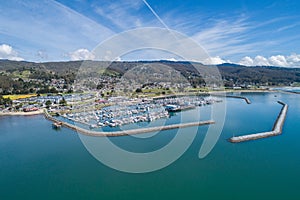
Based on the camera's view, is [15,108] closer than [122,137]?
No

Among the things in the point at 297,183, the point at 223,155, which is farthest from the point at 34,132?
the point at 297,183

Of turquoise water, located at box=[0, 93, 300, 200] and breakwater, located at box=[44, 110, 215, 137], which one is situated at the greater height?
breakwater, located at box=[44, 110, 215, 137]

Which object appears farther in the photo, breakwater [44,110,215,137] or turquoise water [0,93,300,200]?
breakwater [44,110,215,137]

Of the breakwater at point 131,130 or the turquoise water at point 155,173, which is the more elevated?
the breakwater at point 131,130

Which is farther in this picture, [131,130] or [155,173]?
[131,130]

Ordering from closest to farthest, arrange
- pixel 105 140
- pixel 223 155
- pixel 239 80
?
pixel 223 155 → pixel 105 140 → pixel 239 80

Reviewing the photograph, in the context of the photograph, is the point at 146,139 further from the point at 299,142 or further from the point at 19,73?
the point at 19,73

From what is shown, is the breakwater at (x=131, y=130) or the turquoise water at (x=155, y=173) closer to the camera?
the turquoise water at (x=155, y=173)

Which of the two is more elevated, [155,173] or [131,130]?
[131,130]
